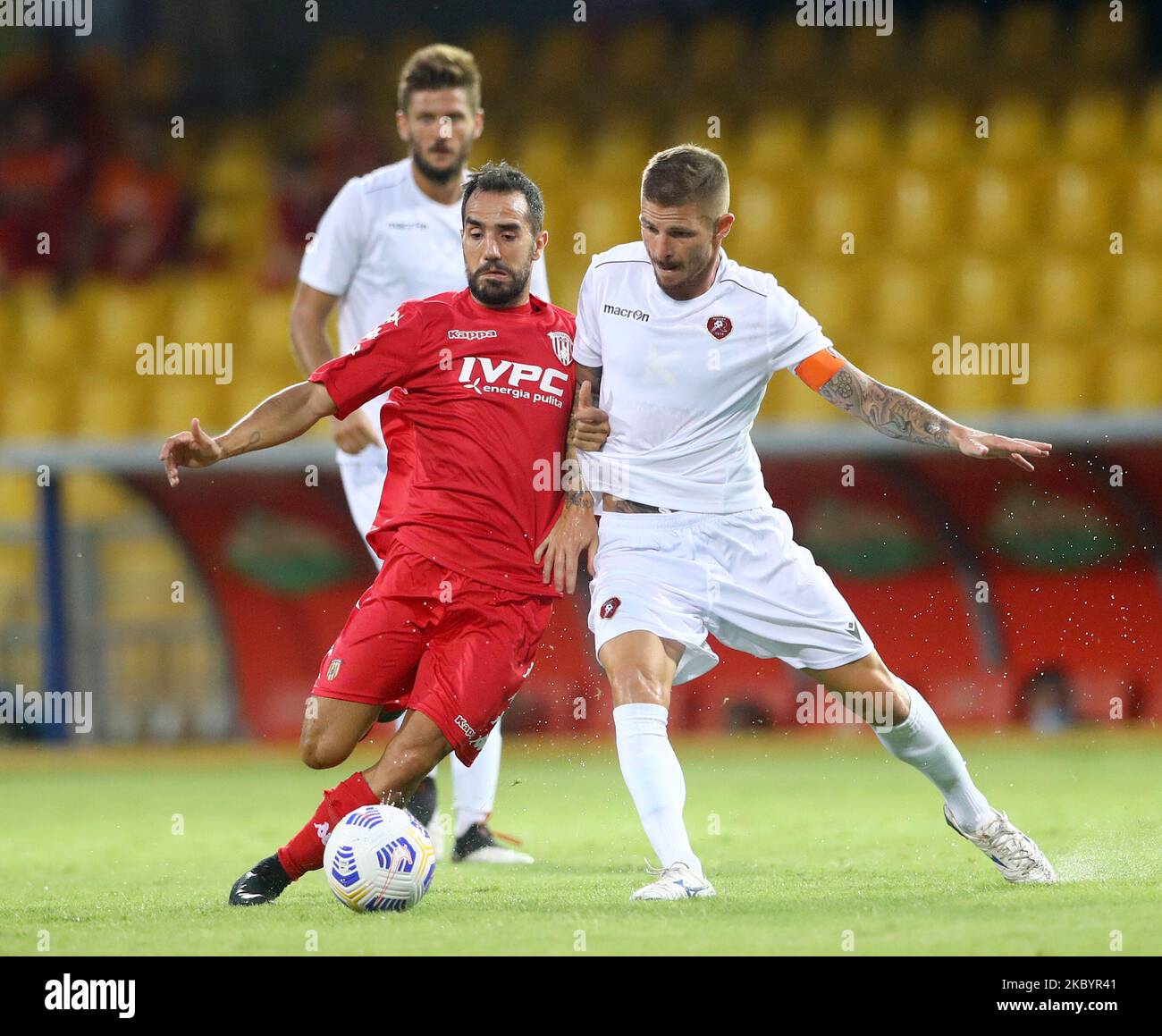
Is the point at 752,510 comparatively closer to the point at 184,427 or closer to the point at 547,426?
the point at 547,426

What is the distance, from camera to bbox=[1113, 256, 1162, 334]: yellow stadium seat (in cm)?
1123

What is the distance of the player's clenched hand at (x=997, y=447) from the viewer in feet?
14.9

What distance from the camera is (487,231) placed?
4852 mm

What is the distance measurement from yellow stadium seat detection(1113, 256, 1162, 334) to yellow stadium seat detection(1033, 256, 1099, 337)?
0.17 m

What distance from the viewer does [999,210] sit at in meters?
12.0

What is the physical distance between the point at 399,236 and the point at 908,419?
221 centimetres

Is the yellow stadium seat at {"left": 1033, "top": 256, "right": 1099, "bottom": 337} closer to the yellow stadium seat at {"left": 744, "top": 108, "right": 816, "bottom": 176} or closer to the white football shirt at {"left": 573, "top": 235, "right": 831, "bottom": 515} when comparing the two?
the yellow stadium seat at {"left": 744, "top": 108, "right": 816, "bottom": 176}

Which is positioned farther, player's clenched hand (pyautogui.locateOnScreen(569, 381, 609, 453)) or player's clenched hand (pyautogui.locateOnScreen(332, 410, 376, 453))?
player's clenched hand (pyautogui.locateOnScreen(332, 410, 376, 453))

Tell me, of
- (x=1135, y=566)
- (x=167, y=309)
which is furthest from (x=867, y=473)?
(x=167, y=309)

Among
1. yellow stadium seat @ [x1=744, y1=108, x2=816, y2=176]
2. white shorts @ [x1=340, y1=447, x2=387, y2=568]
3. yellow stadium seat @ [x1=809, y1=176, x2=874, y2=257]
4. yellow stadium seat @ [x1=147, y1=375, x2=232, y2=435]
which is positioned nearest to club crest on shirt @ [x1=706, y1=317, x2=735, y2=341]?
white shorts @ [x1=340, y1=447, x2=387, y2=568]

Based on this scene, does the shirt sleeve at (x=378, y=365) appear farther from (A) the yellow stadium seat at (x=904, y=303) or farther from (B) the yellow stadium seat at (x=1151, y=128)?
(B) the yellow stadium seat at (x=1151, y=128)

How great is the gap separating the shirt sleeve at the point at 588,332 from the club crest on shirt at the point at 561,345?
0.08 feet

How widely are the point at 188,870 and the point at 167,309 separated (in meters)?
8.21

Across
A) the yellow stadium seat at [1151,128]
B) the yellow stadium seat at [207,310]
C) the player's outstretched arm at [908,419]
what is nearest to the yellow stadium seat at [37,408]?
the yellow stadium seat at [207,310]
